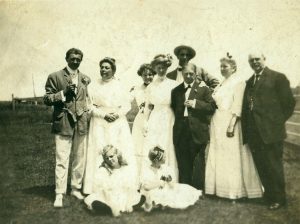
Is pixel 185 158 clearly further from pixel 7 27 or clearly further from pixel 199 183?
pixel 7 27

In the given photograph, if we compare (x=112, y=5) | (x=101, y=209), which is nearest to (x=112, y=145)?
(x=101, y=209)

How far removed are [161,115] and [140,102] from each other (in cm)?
32

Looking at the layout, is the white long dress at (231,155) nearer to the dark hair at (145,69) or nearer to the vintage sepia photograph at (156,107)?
the vintage sepia photograph at (156,107)

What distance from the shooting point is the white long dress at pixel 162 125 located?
419 cm

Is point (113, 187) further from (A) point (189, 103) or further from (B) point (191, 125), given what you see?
(A) point (189, 103)

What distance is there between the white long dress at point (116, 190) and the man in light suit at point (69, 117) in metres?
0.33

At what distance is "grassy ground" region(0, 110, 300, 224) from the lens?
371 centimetres

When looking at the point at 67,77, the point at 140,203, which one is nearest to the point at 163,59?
the point at 67,77

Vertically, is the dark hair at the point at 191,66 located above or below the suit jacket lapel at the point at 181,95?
above

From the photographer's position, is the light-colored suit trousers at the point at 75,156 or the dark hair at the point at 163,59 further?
the dark hair at the point at 163,59

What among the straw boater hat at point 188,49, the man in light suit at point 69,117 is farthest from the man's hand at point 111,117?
the straw boater hat at point 188,49

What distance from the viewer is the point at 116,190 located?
12.4ft

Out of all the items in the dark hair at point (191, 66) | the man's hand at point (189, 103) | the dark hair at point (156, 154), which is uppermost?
the dark hair at point (191, 66)

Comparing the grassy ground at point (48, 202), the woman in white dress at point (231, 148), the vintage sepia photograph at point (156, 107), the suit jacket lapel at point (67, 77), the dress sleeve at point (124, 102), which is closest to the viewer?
the grassy ground at point (48, 202)
